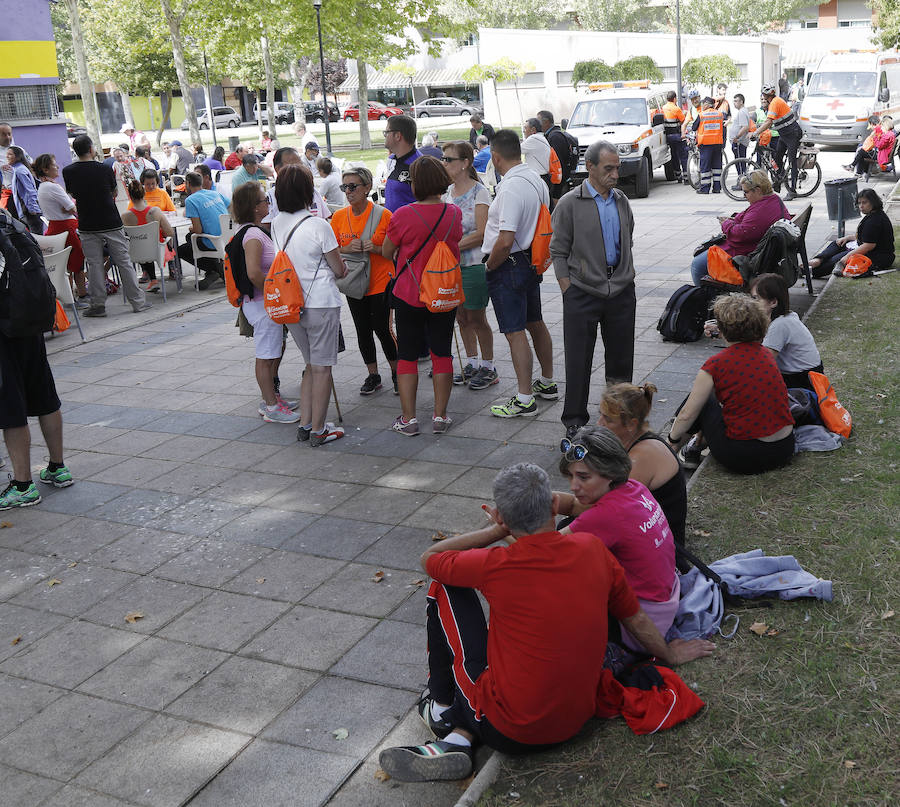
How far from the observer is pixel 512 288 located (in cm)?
689

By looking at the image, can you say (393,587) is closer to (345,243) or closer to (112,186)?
(345,243)

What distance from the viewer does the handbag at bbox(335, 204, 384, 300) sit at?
23.8 feet

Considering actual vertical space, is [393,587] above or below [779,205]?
below

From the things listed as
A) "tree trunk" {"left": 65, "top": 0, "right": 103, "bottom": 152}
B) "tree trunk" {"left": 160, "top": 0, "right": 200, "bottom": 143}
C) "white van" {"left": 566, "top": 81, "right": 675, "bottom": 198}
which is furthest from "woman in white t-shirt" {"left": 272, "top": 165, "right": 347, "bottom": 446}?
"tree trunk" {"left": 160, "top": 0, "right": 200, "bottom": 143}

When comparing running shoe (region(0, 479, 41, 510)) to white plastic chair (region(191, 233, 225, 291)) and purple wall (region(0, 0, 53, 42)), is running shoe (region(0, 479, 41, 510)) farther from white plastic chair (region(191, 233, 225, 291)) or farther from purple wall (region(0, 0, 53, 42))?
purple wall (region(0, 0, 53, 42))

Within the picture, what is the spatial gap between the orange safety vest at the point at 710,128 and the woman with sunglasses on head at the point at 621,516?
16016 mm

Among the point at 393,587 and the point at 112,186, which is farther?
the point at 112,186

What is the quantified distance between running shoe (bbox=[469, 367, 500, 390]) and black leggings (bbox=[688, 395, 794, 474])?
102 inches

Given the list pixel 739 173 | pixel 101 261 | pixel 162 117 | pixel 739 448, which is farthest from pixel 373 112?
pixel 739 448

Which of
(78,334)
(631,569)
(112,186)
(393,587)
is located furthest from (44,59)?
(631,569)

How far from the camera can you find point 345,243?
729cm

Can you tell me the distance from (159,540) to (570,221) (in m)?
3.15

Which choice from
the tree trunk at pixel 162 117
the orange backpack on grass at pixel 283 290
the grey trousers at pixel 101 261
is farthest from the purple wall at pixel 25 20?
the tree trunk at pixel 162 117

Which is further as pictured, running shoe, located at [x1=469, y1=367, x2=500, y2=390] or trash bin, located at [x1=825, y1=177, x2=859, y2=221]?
trash bin, located at [x1=825, y1=177, x2=859, y2=221]
